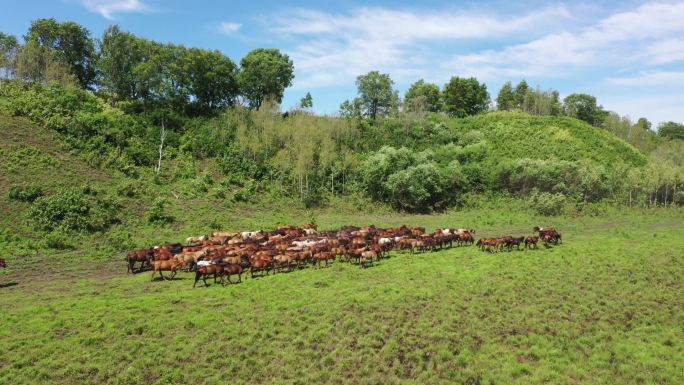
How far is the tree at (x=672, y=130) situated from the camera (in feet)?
441

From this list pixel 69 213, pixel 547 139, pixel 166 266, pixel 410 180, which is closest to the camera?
pixel 166 266

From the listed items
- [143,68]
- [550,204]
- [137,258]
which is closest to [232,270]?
[137,258]

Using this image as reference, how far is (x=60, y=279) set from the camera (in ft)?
77.5

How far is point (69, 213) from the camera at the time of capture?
34438 millimetres

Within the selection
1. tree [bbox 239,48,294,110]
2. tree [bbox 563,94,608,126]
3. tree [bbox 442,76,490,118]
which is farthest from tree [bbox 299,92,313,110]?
tree [bbox 563,94,608,126]

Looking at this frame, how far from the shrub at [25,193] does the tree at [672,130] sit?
158658mm

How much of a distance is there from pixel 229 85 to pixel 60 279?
50.9 metres

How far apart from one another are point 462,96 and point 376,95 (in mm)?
25939

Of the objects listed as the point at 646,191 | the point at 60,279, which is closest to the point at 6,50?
the point at 60,279

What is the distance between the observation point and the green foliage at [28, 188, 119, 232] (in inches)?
1325

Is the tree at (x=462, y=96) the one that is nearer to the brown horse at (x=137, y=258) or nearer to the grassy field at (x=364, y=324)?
the grassy field at (x=364, y=324)

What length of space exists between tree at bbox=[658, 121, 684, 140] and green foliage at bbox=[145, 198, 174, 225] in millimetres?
149421

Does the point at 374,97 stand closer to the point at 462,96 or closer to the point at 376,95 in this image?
the point at 376,95

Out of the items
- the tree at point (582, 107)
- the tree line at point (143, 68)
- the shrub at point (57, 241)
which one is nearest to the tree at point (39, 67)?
the tree line at point (143, 68)
